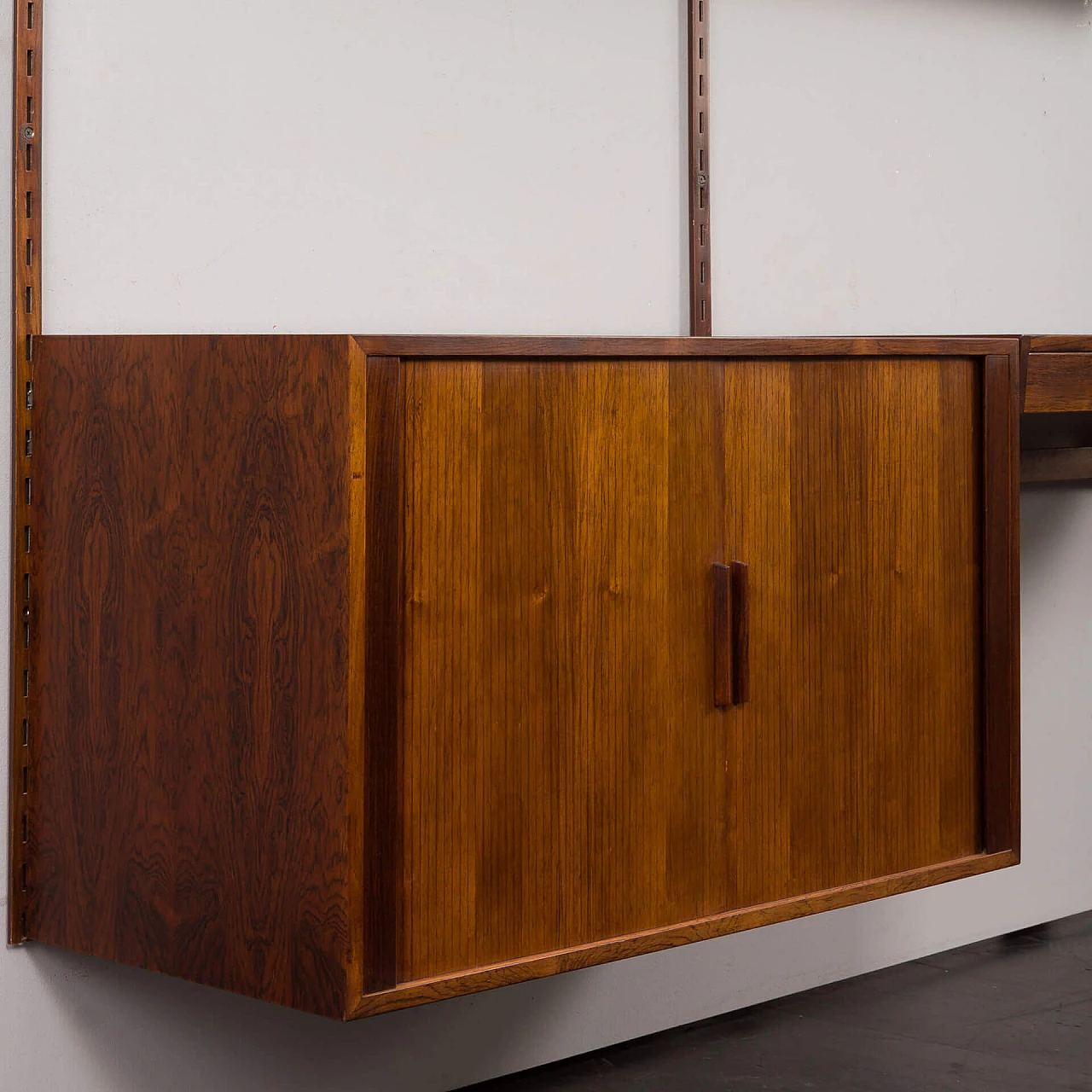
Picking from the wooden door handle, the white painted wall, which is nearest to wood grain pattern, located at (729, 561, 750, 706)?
the wooden door handle

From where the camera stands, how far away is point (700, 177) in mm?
2539

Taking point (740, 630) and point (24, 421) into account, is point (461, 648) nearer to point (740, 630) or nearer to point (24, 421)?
point (740, 630)

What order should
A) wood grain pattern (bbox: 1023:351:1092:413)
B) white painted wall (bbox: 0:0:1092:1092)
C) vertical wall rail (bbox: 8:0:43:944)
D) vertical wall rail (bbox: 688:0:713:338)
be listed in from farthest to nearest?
vertical wall rail (bbox: 688:0:713:338) < wood grain pattern (bbox: 1023:351:1092:413) < white painted wall (bbox: 0:0:1092:1092) < vertical wall rail (bbox: 8:0:43:944)

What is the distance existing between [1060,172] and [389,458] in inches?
82.8

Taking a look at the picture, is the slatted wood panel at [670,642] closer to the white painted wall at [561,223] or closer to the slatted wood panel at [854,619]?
the slatted wood panel at [854,619]

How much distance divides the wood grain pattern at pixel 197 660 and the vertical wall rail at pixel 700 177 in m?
1.10

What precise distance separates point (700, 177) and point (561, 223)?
303 millimetres

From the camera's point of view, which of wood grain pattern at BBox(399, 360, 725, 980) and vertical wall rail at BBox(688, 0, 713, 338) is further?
vertical wall rail at BBox(688, 0, 713, 338)

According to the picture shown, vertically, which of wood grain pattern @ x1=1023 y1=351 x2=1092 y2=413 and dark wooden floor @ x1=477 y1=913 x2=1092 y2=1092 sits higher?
wood grain pattern @ x1=1023 y1=351 x2=1092 y2=413

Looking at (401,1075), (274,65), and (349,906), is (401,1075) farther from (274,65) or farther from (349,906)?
(274,65)

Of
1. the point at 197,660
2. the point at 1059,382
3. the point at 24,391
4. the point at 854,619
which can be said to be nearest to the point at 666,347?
the point at 854,619

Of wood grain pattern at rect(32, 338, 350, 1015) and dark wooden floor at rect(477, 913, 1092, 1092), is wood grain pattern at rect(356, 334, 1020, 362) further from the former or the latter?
dark wooden floor at rect(477, 913, 1092, 1092)

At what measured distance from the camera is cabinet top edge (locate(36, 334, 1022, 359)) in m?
1.58

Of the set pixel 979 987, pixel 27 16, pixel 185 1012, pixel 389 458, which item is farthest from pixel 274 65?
pixel 979 987
